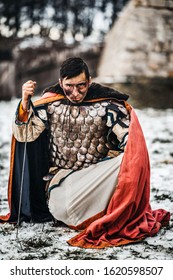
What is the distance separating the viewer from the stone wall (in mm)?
6660

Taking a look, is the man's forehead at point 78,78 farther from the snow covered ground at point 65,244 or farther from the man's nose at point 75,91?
the snow covered ground at point 65,244

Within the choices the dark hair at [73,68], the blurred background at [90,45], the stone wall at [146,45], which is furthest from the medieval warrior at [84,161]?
the stone wall at [146,45]

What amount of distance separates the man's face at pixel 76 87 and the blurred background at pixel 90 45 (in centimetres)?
253

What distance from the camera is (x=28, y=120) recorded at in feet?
9.18

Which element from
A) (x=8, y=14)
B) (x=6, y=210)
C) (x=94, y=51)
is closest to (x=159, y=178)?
(x=6, y=210)

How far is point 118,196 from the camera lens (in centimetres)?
265

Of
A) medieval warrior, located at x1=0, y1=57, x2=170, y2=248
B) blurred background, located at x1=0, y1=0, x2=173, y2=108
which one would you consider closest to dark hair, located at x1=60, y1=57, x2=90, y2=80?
medieval warrior, located at x1=0, y1=57, x2=170, y2=248

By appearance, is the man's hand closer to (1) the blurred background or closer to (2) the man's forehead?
(2) the man's forehead

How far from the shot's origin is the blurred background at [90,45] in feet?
19.5

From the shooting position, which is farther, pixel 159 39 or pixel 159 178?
pixel 159 39

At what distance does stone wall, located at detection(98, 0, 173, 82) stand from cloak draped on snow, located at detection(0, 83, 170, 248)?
12.0 feet

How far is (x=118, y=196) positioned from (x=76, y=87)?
67 centimetres

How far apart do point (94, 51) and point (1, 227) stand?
218 inches
